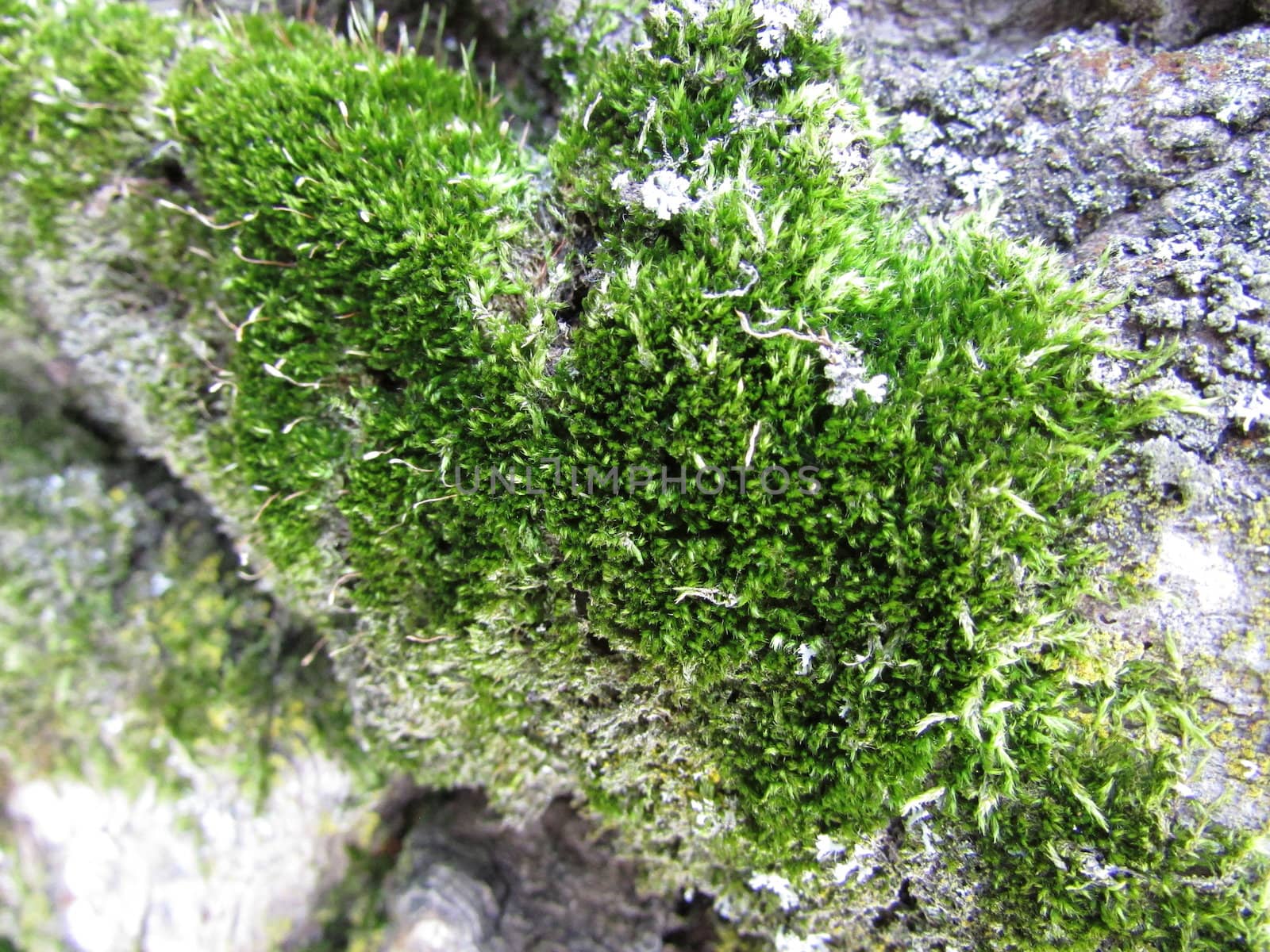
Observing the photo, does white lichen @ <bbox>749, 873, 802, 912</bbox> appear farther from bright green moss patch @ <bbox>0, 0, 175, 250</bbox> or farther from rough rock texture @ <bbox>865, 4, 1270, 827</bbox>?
bright green moss patch @ <bbox>0, 0, 175, 250</bbox>

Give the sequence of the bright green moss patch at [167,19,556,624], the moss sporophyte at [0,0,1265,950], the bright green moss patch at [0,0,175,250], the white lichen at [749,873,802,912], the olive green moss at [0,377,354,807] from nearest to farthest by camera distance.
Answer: the moss sporophyte at [0,0,1265,950], the bright green moss patch at [167,19,556,624], the white lichen at [749,873,802,912], the bright green moss patch at [0,0,175,250], the olive green moss at [0,377,354,807]

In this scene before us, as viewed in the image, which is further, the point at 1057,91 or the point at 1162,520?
the point at 1057,91

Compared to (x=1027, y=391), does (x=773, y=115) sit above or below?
above

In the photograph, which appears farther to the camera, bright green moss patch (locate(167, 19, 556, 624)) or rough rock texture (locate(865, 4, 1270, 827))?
bright green moss patch (locate(167, 19, 556, 624))

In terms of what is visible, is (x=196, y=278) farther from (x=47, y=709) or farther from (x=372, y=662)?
(x=47, y=709)

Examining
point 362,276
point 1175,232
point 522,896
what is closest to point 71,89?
point 362,276

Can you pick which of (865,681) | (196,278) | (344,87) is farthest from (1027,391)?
(196,278)

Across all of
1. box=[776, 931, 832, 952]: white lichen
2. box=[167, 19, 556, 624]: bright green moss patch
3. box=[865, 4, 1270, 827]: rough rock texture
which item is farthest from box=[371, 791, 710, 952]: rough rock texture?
box=[865, 4, 1270, 827]: rough rock texture

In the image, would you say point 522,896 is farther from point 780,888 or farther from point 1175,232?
point 1175,232
